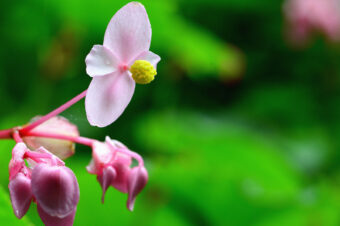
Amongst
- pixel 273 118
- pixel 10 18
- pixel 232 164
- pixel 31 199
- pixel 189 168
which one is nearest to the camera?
pixel 31 199

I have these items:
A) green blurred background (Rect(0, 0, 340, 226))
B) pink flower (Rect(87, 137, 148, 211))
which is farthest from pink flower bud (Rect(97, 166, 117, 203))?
green blurred background (Rect(0, 0, 340, 226))

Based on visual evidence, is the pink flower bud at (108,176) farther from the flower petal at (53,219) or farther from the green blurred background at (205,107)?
the green blurred background at (205,107)

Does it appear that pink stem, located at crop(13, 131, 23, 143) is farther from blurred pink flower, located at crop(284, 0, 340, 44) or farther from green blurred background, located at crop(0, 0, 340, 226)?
blurred pink flower, located at crop(284, 0, 340, 44)

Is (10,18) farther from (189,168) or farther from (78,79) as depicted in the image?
(189,168)

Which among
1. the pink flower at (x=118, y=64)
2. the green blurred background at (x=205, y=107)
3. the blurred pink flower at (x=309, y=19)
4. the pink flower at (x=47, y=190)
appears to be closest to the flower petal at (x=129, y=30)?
the pink flower at (x=118, y=64)

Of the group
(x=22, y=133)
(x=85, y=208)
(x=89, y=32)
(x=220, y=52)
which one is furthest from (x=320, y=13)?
(x=22, y=133)

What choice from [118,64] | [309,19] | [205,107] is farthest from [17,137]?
[309,19]
